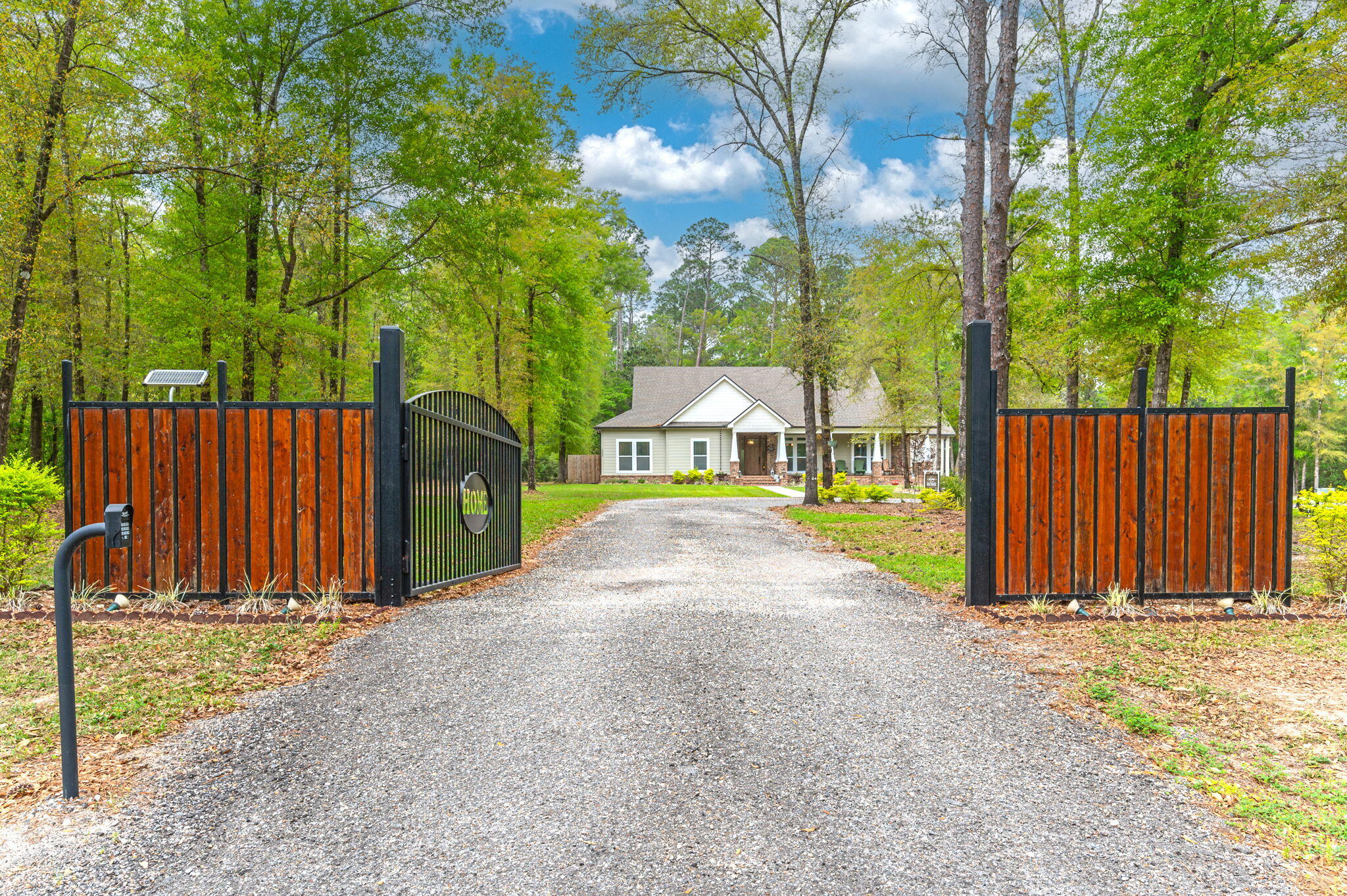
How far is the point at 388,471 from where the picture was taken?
6016mm

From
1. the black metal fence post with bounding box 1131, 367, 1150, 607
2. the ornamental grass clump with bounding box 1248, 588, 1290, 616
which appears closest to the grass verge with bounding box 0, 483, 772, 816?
the black metal fence post with bounding box 1131, 367, 1150, 607

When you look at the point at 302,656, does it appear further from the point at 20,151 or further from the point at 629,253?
the point at 629,253

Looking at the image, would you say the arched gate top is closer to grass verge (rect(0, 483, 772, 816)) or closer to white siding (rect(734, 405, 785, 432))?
grass verge (rect(0, 483, 772, 816))

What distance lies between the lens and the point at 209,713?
370 cm

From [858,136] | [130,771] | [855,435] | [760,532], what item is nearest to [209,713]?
[130,771]

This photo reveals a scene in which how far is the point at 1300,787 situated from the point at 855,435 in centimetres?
3091

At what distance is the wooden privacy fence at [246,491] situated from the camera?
19.9 feet

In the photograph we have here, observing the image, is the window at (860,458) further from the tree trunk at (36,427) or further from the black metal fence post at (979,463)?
the tree trunk at (36,427)

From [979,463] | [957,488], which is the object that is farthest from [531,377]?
[979,463]

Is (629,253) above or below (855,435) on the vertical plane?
above

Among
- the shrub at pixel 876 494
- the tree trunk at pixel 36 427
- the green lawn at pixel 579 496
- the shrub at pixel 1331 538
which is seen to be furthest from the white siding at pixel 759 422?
the shrub at pixel 1331 538

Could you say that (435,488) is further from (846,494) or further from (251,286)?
(846,494)

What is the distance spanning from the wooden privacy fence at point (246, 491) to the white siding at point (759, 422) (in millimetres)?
27553

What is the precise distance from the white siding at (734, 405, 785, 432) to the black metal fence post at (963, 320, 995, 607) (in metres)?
26.8
